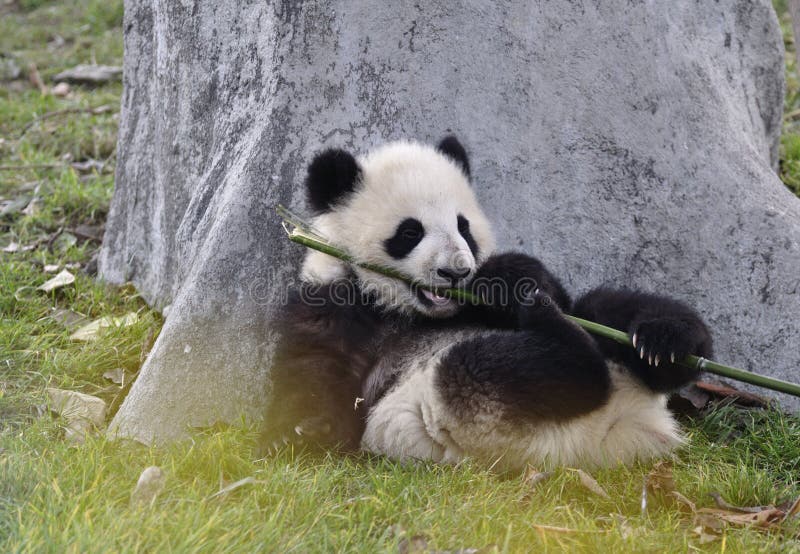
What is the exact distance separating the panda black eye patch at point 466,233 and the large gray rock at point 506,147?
0.48m

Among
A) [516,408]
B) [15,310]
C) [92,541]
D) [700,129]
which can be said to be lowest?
[15,310]

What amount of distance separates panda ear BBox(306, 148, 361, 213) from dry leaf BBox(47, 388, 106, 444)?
1.38 m

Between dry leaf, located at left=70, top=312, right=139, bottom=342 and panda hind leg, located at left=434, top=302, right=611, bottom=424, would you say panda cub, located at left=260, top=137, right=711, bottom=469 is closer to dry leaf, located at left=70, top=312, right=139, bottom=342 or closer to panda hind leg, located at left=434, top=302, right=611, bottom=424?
panda hind leg, located at left=434, top=302, right=611, bottom=424

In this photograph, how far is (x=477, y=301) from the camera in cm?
363

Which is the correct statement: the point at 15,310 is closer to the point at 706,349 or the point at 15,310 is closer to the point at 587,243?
the point at 587,243

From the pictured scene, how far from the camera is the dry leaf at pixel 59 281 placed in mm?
5121

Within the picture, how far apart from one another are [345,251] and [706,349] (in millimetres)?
1558

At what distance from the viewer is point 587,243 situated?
4336 millimetres

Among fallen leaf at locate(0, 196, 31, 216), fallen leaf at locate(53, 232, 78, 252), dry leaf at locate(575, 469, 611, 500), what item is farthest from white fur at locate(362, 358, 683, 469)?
fallen leaf at locate(0, 196, 31, 216)

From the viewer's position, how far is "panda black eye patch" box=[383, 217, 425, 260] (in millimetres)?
3693

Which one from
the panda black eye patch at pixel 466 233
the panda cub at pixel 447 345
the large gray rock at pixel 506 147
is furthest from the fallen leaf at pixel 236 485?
the panda black eye patch at pixel 466 233

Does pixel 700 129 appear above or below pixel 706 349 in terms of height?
above

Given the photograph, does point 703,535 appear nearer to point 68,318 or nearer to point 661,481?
point 661,481

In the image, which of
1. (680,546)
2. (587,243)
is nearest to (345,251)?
(587,243)
